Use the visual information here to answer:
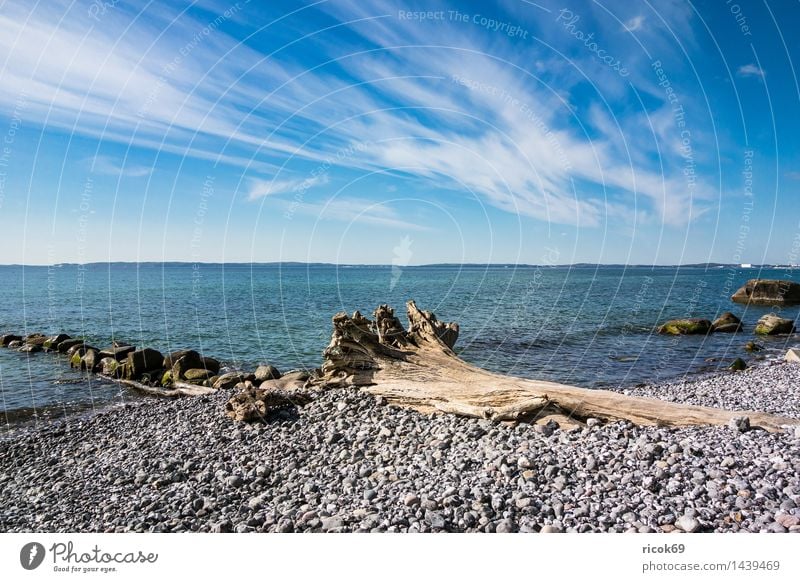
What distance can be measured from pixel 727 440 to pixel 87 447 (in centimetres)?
1432

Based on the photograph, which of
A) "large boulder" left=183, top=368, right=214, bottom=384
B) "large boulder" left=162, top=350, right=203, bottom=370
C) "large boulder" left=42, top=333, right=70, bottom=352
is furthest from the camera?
"large boulder" left=42, top=333, right=70, bottom=352

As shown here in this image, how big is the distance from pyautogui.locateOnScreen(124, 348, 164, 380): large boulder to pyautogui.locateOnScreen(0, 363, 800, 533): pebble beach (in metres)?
9.54

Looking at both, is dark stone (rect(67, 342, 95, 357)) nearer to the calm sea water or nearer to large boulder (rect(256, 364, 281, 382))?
the calm sea water

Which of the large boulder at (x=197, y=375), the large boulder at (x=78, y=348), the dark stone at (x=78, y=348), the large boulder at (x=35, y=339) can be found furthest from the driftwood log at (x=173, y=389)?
the large boulder at (x=35, y=339)

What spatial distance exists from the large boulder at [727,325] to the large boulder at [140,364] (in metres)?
37.8

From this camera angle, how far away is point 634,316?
147 feet

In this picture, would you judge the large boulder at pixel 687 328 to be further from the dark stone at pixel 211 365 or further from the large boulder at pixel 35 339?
the large boulder at pixel 35 339

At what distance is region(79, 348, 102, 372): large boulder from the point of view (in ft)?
77.2

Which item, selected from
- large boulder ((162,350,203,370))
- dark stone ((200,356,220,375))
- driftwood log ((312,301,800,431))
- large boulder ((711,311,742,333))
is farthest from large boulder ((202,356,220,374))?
large boulder ((711,311,742,333))

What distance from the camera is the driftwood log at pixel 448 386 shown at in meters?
9.22

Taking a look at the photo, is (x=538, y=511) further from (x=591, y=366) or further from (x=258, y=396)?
(x=591, y=366)

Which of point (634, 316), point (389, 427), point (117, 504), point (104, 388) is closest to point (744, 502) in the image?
point (389, 427)

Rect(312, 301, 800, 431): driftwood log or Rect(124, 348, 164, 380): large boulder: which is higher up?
Rect(312, 301, 800, 431): driftwood log

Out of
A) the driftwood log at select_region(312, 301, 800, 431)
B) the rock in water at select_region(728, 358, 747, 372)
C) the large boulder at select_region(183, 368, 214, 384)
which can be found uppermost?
the driftwood log at select_region(312, 301, 800, 431)
